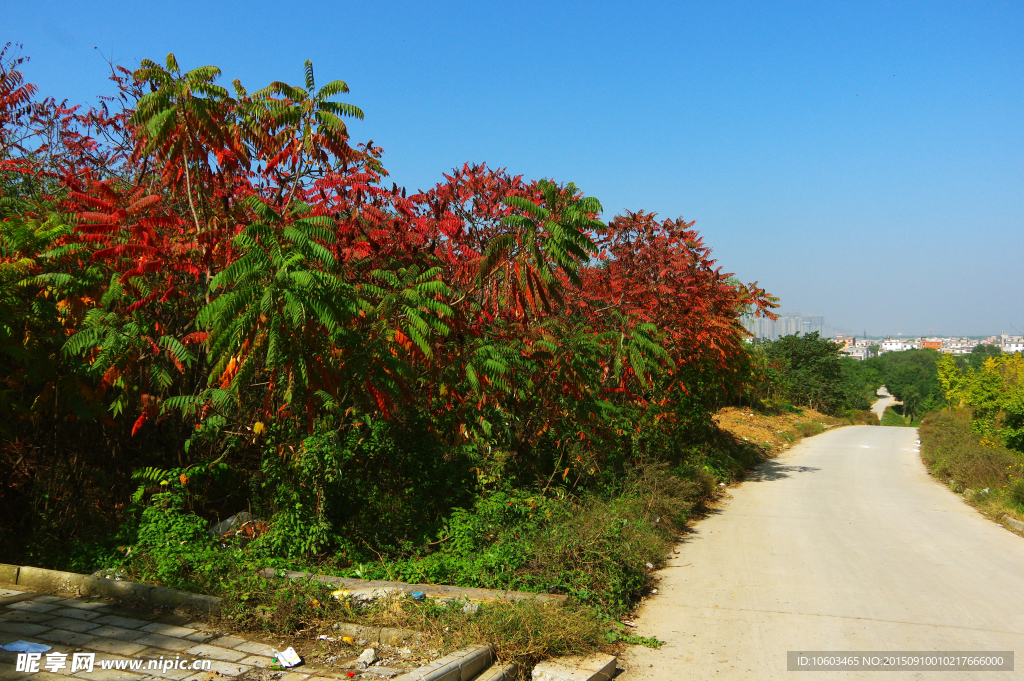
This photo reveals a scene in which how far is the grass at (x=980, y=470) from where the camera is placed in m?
11.2

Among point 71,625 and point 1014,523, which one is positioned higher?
point 1014,523

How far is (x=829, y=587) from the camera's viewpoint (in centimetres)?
704

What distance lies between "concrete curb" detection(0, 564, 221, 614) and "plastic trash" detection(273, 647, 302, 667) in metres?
0.93

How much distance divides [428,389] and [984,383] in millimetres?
22160

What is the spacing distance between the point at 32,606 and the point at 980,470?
15.7 meters

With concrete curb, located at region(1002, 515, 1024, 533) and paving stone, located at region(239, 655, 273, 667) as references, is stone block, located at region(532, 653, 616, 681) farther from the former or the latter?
concrete curb, located at region(1002, 515, 1024, 533)

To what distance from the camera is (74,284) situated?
6000mm

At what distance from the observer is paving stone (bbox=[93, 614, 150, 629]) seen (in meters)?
4.88

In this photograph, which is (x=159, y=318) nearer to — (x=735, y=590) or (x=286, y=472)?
(x=286, y=472)

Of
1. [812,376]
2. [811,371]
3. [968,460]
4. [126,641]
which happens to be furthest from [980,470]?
[811,371]

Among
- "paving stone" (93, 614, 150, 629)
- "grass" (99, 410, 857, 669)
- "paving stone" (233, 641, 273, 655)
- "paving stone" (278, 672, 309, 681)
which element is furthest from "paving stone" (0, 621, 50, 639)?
"paving stone" (278, 672, 309, 681)

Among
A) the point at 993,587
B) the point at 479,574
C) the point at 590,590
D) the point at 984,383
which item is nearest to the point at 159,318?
the point at 479,574

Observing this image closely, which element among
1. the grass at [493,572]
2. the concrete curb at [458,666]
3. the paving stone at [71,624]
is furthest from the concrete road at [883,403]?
the paving stone at [71,624]

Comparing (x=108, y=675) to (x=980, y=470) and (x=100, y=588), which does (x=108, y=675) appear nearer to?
(x=100, y=588)
